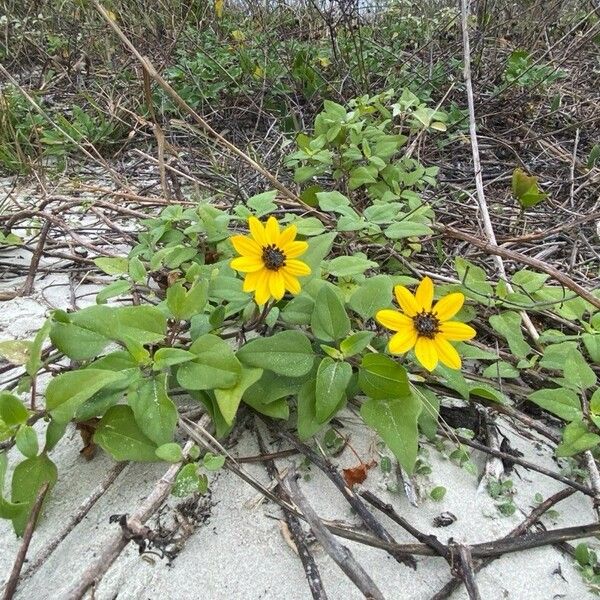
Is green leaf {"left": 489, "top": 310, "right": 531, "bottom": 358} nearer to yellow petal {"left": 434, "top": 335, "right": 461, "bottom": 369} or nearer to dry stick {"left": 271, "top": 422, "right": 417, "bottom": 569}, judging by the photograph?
yellow petal {"left": 434, "top": 335, "right": 461, "bottom": 369}

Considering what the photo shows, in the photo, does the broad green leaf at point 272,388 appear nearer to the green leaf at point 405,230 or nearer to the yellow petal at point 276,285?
the yellow petal at point 276,285

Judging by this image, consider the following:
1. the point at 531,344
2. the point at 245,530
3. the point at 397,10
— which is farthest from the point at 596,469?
the point at 397,10

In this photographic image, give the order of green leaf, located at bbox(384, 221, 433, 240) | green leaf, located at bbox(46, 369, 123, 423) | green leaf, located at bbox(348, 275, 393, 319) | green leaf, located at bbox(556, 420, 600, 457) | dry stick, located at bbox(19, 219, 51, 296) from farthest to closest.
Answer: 1. dry stick, located at bbox(19, 219, 51, 296)
2. green leaf, located at bbox(384, 221, 433, 240)
3. green leaf, located at bbox(348, 275, 393, 319)
4. green leaf, located at bbox(556, 420, 600, 457)
5. green leaf, located at bbox(46, 369, 123, 423)

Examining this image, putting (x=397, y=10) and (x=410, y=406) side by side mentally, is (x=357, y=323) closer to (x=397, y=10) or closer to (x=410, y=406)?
(x=410, y=406)

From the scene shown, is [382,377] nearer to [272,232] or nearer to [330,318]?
[330,318]

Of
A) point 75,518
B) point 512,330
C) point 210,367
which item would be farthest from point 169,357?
point 512,330

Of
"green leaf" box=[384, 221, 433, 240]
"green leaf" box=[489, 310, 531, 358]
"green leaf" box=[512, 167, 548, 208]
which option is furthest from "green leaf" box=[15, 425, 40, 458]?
"green leaf" box=[512, 167, 548, 208]
